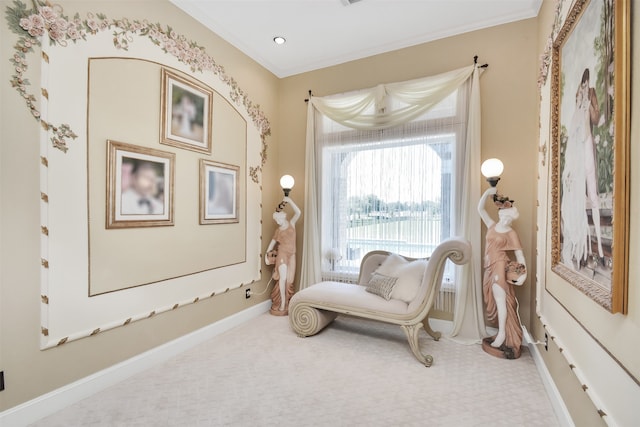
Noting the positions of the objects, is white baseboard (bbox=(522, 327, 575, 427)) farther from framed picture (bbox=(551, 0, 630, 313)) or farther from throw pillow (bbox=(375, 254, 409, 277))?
throw pillow (bbox=(375, 254, 409, 277))

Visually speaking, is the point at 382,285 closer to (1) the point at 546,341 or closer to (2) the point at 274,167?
(1) the point at 546,341

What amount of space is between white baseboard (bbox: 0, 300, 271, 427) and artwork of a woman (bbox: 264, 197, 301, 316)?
2.39 feet

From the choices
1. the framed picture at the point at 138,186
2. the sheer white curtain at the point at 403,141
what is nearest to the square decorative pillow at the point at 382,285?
the sheer white curtain at the point at 403,141

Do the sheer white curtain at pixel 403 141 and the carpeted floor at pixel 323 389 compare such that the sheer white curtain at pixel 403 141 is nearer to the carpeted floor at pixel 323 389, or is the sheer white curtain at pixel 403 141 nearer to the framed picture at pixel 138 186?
the carpeted floor at pixel 323 389

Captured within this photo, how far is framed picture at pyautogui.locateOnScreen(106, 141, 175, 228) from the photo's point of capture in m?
2.13

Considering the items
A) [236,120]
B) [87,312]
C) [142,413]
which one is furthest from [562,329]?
[236,120]

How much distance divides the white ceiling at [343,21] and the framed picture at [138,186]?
1.44 meters

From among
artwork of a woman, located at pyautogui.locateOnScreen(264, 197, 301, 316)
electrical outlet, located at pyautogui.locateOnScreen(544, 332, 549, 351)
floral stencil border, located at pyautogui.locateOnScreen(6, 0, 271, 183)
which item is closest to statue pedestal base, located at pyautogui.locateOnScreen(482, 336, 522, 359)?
electrical outlet, located at pyautogui.locateOnScreen(544, 332, 549, 351)

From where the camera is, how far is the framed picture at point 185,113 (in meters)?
2.49

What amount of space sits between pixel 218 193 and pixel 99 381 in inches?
69.7

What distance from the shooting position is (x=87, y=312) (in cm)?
200

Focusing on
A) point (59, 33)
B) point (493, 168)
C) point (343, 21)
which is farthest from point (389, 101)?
point (59, 33)

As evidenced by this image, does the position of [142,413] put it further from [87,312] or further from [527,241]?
[527,241]

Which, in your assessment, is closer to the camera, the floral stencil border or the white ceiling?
the floral stencil border
